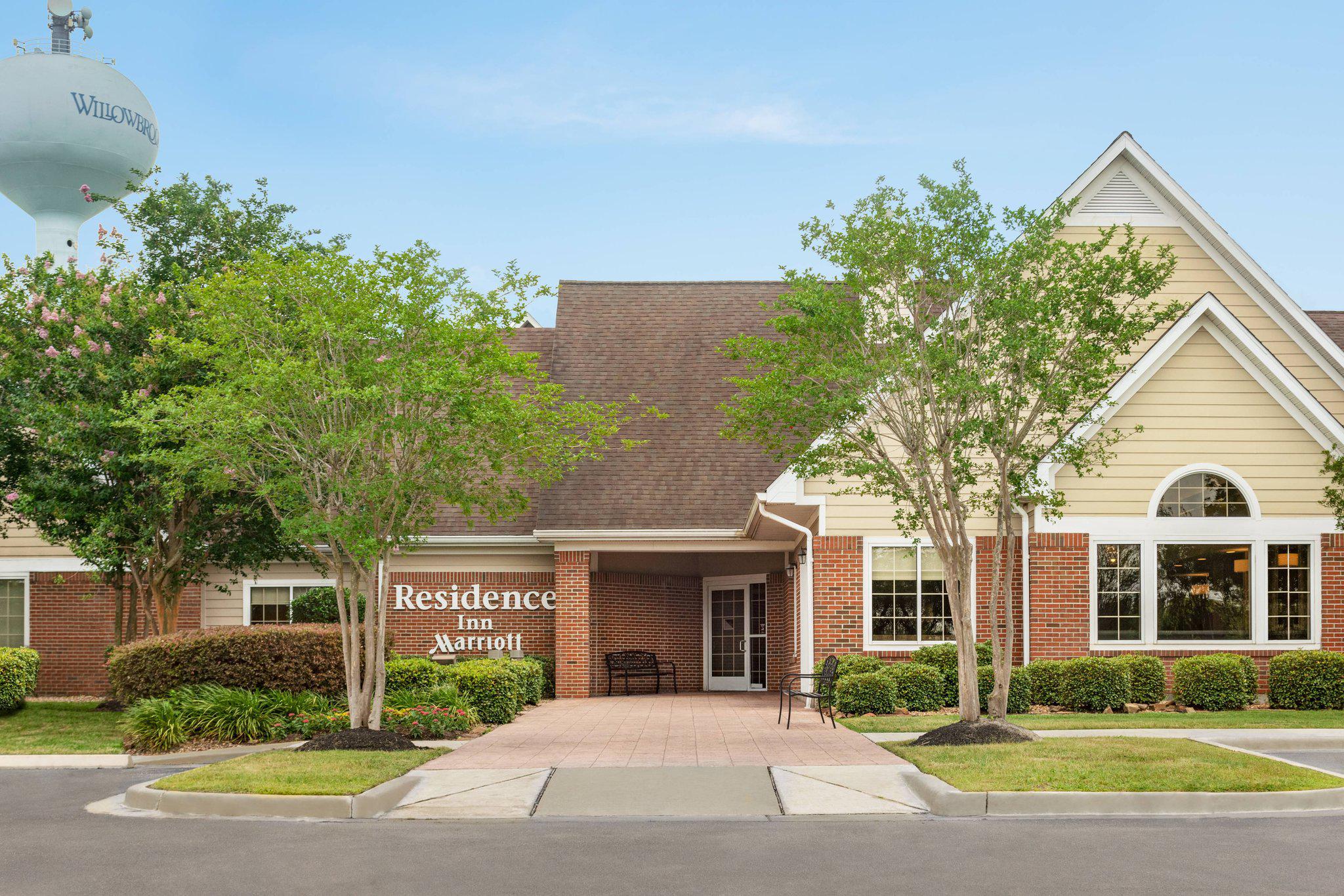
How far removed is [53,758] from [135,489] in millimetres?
5389

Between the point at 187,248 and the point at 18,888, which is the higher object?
the point at 187,248

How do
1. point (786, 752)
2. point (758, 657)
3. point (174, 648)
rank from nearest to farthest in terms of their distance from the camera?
point (786, 752) < point (174, 648) < point (758, 657)

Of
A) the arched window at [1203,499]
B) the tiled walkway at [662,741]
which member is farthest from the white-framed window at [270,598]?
the arched window at [1203,499]

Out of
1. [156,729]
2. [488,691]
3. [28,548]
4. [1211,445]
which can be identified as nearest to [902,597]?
[1211,445]

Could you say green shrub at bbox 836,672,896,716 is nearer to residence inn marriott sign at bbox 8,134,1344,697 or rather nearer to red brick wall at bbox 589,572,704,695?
residence inn marriott sign at bbox 8,134,1344,697

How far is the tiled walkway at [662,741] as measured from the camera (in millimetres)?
12766

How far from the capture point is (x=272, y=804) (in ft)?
32.7

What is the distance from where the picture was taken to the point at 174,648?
1611cm

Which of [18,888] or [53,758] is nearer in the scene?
Answer: [18,888]

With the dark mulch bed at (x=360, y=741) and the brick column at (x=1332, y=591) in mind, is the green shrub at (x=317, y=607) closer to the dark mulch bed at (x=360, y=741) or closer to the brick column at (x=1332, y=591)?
the dark mulch bed at (x=360, y=741)

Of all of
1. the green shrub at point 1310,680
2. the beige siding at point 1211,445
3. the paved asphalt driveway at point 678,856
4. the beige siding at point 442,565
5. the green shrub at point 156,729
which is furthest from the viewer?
the beige siding at point 442,565

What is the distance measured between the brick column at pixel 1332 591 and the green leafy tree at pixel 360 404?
11587 mm

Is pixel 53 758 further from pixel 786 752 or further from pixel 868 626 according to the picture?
pixel 868 626

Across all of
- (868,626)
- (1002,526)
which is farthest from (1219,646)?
(1002,526)
